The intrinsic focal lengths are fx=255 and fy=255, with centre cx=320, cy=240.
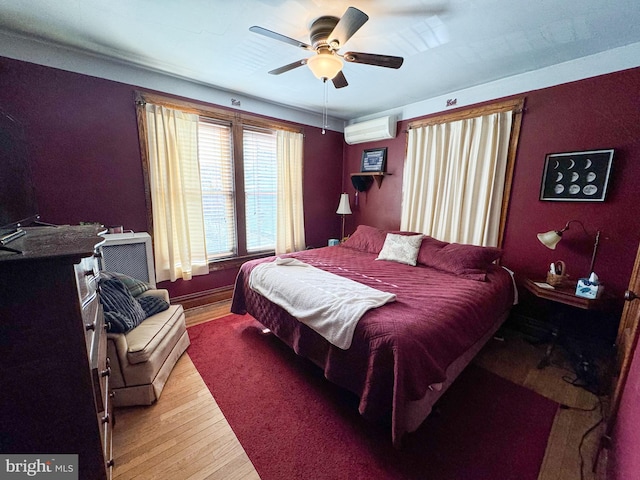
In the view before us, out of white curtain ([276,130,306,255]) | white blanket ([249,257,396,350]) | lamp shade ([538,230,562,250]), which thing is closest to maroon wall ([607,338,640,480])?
white blanket ([249,257,396,350])

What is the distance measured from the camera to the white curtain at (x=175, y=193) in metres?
2.62

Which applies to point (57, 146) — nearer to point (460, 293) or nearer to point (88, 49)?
point (88, 49)

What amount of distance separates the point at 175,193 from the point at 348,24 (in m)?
2.27

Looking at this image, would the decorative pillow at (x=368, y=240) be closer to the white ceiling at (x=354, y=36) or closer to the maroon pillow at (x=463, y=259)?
the maroon pillow at (x=463, y=259)

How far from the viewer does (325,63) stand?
1.72 m

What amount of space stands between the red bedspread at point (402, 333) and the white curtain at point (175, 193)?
41.6 inches

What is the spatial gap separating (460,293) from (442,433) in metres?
0.89

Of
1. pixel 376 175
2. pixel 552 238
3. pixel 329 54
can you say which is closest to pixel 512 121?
pixel 552 238

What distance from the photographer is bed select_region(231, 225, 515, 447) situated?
4.37 feet

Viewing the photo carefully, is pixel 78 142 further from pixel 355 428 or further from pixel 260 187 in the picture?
pixel 355 428

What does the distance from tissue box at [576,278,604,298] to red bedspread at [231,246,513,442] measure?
47 cm

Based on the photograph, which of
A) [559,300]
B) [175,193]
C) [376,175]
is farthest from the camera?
[376,175]

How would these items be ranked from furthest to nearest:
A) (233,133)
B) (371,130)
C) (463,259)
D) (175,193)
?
(371,130) < (233,133) < (175,193) < (463,259)

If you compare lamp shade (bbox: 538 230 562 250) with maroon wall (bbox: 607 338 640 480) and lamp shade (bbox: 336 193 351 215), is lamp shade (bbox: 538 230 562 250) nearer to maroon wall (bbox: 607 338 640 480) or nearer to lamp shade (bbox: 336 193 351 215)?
maroon wall (bbox: 607 338 640 480)
